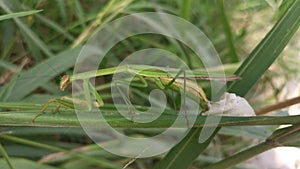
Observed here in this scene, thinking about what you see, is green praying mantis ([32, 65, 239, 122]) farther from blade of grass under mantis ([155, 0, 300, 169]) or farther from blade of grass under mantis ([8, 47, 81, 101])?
blade of grass under mantis ([8, 47, 81, 101])

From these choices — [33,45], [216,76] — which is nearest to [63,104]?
[216,76]

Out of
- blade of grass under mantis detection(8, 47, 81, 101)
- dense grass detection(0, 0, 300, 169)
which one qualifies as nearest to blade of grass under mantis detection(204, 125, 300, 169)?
dense grass detection(0, 0, 300, 169)

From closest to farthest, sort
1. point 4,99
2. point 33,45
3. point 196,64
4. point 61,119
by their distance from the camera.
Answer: point 61,119
point 4,99
point 33,45
point 196,64

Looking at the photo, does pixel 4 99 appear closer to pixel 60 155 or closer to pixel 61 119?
pixel 60 155

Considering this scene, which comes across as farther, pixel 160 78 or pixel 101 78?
pixel 101 78

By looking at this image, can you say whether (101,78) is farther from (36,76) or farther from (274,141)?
(274,141)

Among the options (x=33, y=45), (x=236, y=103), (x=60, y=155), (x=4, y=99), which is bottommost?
(x=236, y=103)

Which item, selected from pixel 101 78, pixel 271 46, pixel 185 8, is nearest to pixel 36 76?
pixel 101 78

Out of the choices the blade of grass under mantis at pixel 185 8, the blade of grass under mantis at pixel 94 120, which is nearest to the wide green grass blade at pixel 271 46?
the blade of grass under mantis at pixel 94 120
